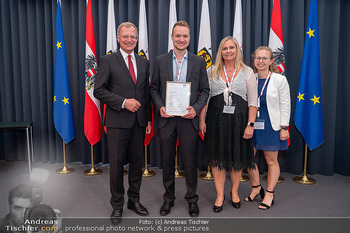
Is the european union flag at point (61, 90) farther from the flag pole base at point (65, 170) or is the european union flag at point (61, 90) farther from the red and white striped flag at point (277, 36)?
the red and white striped flag at point (277, 36)

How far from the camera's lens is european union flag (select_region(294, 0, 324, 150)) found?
3357 mm

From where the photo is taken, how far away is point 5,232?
1196mm

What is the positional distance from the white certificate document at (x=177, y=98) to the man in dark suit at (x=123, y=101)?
24 centimetres

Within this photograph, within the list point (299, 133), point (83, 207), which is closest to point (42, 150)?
point (83, 207)

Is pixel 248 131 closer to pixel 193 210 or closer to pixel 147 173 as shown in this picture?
pixel 193 210

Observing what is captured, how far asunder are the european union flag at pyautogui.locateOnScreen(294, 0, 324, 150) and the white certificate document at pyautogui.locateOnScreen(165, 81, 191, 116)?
1.91 metres

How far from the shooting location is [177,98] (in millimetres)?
2279

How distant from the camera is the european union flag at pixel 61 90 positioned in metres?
3.73

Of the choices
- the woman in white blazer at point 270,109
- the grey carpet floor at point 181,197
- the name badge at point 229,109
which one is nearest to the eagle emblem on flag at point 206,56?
the woman in white blazer at point 270,109

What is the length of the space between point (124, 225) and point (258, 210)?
4.24ft

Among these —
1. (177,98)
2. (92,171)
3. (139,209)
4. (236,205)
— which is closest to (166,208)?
(139,209)

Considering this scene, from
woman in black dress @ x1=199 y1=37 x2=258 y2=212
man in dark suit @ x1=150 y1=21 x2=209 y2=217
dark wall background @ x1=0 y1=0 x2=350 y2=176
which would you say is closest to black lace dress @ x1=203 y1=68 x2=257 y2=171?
woman in black dress @ x1=199 y1=37 x2=258 y2=212

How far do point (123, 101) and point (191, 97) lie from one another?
0.59 m

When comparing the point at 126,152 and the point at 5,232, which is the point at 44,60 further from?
the point at 5,232
